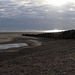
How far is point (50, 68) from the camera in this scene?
1061 centimetres

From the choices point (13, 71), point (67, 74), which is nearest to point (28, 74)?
point (13, 71)

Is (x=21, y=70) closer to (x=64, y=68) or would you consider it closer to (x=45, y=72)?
(x=45, y=72)

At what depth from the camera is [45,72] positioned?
9.79 metres

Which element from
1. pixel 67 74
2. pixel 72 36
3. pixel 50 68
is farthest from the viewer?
pixel 72 36

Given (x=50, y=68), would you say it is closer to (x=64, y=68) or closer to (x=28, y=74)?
(x=64, y=68)

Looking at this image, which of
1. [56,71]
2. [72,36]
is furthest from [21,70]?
[72,36]

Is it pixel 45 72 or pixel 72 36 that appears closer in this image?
pixel 45 72

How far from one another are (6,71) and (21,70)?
98 cm

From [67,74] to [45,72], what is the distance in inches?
54.3

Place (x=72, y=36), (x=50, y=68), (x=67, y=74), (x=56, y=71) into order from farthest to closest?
1. (x=72, y=36)
2. (x=50, y=68)
3. (x=56, y=71)
4. (x=67, y=74)

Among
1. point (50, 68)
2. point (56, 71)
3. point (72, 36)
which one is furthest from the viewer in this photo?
point (72, 36)

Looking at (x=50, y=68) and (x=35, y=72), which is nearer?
(x=35, y=72)

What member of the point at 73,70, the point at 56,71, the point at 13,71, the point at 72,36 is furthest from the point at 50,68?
the point at 72,36

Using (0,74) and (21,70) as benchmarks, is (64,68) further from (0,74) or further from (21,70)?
(0,74)
